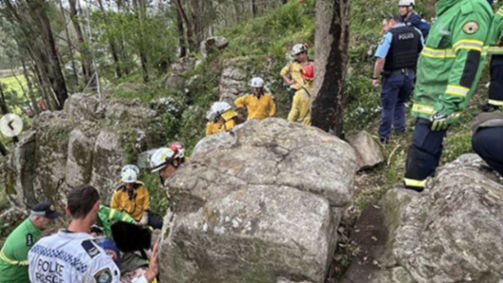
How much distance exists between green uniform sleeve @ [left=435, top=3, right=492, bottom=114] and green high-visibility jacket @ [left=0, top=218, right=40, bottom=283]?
4.98 meters

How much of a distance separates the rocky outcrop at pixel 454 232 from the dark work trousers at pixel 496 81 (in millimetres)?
2387

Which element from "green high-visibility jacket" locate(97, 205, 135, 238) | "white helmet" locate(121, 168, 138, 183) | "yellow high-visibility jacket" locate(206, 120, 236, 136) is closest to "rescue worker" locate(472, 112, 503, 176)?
"green high-visibility jacket" locate(97, 205, 135, 238)

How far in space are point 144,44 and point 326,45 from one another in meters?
8.92

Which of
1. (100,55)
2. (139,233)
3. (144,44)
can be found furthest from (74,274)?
(100,55)

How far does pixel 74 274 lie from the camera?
2461mm

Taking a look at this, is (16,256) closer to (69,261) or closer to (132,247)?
(132,247)

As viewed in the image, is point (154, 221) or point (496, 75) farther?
point (154, 221)

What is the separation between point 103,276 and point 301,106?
5.06 meters

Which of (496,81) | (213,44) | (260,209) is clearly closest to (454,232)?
(260,209)

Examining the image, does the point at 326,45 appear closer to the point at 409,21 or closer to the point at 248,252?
the point at 409,21

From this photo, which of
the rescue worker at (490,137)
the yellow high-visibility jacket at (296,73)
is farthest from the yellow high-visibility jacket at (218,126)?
the rescue worker at (490,137)

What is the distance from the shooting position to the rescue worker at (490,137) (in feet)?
8.69

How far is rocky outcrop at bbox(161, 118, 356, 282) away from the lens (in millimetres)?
2924

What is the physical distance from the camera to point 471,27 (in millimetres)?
3000
